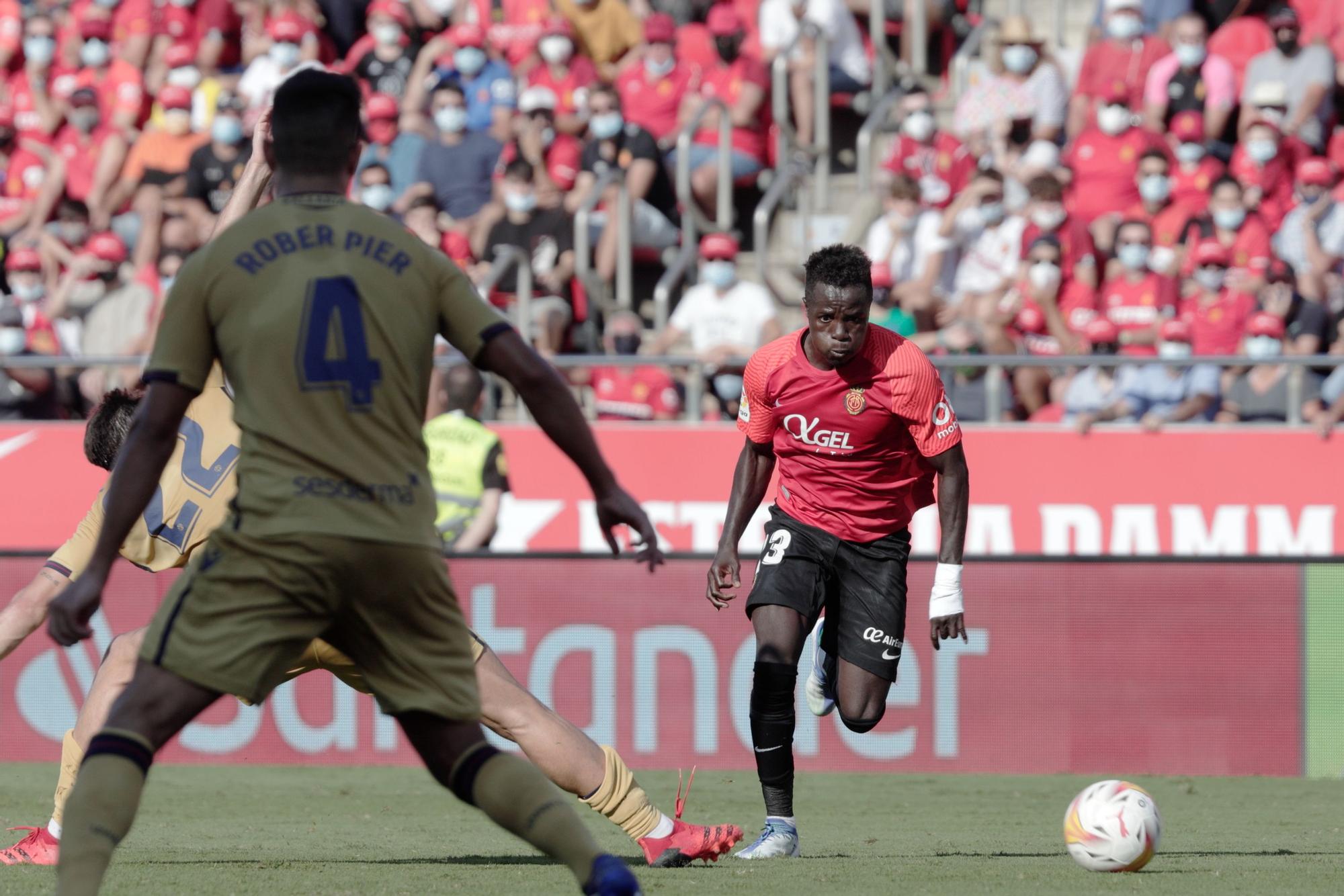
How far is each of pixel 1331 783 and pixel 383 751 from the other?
5508 mm

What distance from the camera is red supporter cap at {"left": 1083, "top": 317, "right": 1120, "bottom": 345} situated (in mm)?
14000

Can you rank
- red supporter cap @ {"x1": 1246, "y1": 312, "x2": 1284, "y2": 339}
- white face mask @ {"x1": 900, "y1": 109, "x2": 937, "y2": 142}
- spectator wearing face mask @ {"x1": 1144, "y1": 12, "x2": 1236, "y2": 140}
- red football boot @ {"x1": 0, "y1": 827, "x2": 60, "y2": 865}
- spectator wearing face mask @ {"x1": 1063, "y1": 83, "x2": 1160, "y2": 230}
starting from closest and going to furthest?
1. red football boot @ {"x1": 0, "y1": 827, "x2": 60, "y2": 865}
2. red supporter cap @ {"x1": 1246, "y1": 312, "x2": 1284, "y2": 339}
3. spectator wearing face mask @ {"x1": 1063, "y1": 83, "x2": 1160, "y2": 230}
4. spectator wearing face mask @ {"x1": 1144, "y1": 12, "x2": 1236, "y2": 140}
5. white face mask @ {"x1": 900, "y1": 109, "x2": 937, "y2": 142}

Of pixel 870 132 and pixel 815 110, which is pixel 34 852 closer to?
pixel 870 132

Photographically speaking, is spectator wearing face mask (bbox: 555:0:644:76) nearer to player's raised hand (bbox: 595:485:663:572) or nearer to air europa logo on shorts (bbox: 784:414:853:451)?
air europa logo on shorts (bbox: 784:414:853:451)

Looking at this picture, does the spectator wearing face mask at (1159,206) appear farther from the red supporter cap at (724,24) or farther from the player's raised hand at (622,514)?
the player's raised hand at (622,514)

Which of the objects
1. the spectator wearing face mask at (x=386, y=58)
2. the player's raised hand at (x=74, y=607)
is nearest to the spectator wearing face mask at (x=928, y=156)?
the spectator wearing face mask at (x=386, y=58)

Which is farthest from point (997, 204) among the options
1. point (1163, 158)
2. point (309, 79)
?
point (309, 79)

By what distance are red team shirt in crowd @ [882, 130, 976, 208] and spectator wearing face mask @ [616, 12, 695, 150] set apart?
6.39 feet

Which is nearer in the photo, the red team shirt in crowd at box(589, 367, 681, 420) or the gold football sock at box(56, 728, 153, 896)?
the gold football sock at box(56, 728, 153, 896)

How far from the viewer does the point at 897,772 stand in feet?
37.8

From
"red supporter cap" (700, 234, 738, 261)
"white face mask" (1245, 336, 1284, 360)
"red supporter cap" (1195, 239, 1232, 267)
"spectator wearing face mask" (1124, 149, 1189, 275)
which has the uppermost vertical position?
"spectator wearing face mask" (1124, 149, 1189, 275)

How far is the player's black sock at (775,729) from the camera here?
25.0 feet

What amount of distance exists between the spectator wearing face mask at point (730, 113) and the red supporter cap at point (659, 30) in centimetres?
47

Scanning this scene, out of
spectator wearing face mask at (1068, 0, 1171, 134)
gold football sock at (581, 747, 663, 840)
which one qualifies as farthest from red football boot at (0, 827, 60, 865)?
spectator wearing face mask at (1068, 0, 1171, 134)
